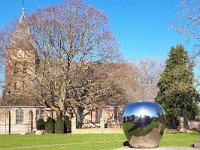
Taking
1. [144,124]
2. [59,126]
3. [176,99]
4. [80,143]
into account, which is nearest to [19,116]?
[59,126]

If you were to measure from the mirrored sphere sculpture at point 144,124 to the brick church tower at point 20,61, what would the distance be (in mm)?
27818

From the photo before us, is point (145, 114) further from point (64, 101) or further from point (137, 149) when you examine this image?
point (64, 101)

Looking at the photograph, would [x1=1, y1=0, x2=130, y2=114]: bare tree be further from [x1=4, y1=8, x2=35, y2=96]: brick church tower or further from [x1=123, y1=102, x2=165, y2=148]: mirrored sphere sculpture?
[x1=123, y1=102, x2=165, y2=148]: mirrored sphere sculpture

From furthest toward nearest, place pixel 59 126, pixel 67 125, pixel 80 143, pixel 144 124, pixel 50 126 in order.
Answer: pixel 67 125, pixel 50 126, pixel 59 126, pixel 80 143, pixel 144 124

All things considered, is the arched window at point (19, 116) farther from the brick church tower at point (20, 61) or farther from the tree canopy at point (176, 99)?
the tree canopy at point (176, 99)

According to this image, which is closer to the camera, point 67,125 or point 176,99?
point 67,125

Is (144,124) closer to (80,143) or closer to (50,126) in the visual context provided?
(80,143)

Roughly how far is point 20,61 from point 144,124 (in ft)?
96.5

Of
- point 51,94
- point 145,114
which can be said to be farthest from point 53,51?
point 145,114

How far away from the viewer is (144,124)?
15180 mm

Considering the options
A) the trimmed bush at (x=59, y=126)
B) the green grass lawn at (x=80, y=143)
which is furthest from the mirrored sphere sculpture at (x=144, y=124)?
the trimmed bush at (x=59, y=126)

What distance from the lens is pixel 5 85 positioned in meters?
43.0

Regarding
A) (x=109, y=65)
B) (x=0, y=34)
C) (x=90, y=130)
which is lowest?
(x=90, y=130)

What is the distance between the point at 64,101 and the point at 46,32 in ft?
28.3
